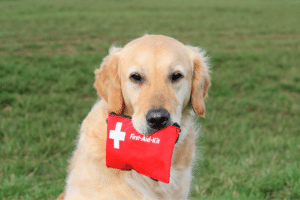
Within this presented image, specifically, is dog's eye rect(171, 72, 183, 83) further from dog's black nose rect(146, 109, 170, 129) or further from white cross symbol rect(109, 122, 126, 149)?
white cross symbol rect(109, 122, 126, 149)

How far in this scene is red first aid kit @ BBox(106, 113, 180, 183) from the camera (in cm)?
205

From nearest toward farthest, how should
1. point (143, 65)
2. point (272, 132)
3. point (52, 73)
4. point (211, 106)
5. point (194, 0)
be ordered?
point (143, 65), point (272, 132), point (211, 106), point (52, 73), point (194, 0)

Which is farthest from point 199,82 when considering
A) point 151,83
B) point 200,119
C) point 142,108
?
point 200,119

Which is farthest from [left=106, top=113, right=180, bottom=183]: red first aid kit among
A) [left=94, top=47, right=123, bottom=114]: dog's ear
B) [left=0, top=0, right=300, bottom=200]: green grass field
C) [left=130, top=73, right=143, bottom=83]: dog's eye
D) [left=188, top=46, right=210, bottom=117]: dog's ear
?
[left=0, top=0, right=300, bottom=200]: green grass field

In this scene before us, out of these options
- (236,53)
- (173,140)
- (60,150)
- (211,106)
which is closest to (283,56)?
(236,53)

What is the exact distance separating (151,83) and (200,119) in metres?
3.15

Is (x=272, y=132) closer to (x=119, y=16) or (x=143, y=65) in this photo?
(x=143, y=65)

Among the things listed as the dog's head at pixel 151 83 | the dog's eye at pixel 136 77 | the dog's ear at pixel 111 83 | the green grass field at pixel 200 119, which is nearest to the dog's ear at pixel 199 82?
the dog's head at pixel 151 83

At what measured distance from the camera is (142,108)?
2.23 meters

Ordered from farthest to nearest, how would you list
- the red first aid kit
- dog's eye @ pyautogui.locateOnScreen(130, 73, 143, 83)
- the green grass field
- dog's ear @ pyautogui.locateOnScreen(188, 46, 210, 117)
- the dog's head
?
the green grass field
dog's ear @ pyautogui.locateOnScreen(188, 46, 210, 117)
dog's eye @ pyautogui.locateOnScreen(130, 73, 143, 83)
the dog's head
the red first aid kit

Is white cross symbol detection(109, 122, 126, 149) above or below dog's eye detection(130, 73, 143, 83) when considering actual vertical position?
below

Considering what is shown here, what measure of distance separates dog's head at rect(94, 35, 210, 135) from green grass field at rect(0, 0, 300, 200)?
3.35 ft

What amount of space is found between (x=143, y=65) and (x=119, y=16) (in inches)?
524

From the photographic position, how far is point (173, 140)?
204 centimetres
